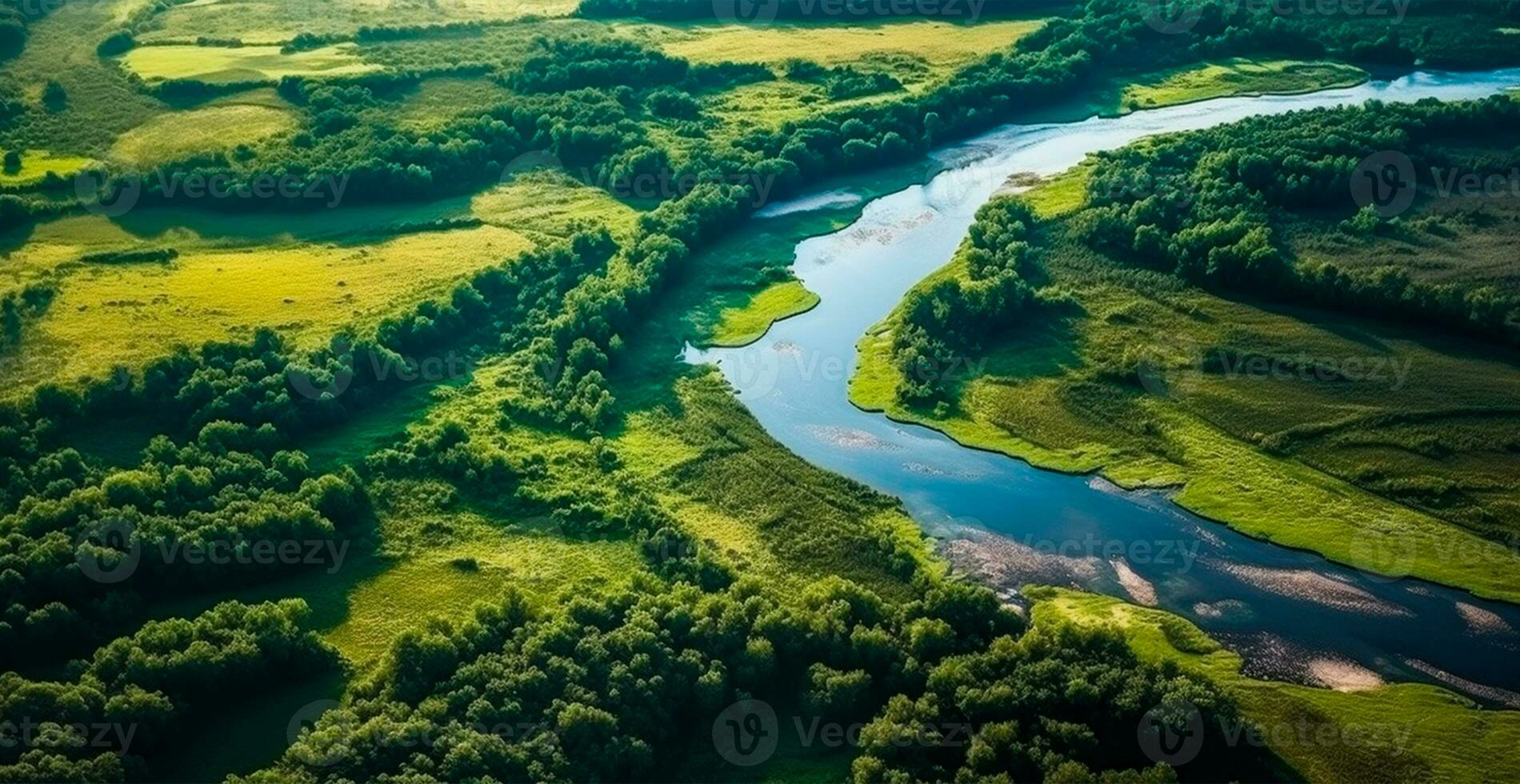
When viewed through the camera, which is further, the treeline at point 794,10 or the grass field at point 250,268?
the treeline at point 794,10

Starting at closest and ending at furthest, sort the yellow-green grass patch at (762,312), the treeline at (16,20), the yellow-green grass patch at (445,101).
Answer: the yellow-green grass patch at (762,312)
the yellow-green grass patch at (445,101)
the treeline at (16,20)

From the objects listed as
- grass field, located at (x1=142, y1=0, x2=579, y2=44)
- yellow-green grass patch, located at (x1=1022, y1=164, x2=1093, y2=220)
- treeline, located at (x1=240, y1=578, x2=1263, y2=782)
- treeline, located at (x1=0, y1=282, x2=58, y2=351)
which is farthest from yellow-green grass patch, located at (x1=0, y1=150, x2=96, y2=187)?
yellow-green grass patch, located at (x1=1022, y1=164, x2=1093, y2=220)

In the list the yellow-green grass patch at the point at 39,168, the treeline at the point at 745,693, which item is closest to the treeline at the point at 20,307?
the yellow-green grass patch at the point at 39,168

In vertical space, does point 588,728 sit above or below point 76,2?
below

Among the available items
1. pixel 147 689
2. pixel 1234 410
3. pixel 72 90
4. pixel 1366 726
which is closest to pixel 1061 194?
pixel 1234 410

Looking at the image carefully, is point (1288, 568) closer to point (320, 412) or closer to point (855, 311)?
point (855, 311)

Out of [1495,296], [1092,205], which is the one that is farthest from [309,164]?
[1495,296]

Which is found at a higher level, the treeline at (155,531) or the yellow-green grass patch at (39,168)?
the yellow-green grass patch at (39,168)

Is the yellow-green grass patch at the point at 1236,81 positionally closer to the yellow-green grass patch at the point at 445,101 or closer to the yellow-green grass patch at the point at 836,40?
the yellow-green grass patch at the point at 836,40
